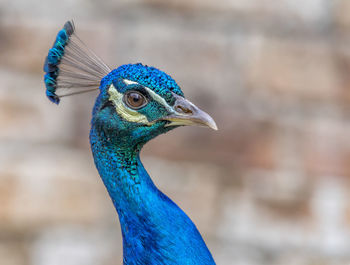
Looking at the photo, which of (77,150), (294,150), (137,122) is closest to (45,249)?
(77,150)

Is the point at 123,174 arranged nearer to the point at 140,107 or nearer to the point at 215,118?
the point at 140,107

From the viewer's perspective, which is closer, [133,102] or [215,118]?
[133,102]

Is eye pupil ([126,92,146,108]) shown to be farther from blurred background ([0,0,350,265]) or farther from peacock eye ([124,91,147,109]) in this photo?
blurred background ([0,0,350,265])

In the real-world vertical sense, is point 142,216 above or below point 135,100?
below

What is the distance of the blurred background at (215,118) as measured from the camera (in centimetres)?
136

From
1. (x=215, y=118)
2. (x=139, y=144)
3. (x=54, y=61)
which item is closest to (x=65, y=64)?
(x=54, y=61)

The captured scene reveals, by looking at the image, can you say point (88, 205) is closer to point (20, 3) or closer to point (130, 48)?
point (130, 48)

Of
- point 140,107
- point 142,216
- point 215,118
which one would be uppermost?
point 215,118

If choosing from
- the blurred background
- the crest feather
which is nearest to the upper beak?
the crest feather

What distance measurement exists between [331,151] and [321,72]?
0.61 feet

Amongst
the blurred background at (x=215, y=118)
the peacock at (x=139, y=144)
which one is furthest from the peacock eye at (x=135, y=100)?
the blurred background at (x=215, y=118)

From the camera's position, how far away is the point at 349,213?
4.56 ft

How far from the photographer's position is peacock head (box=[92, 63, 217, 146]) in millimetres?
610

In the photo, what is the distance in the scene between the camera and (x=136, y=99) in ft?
2.03
